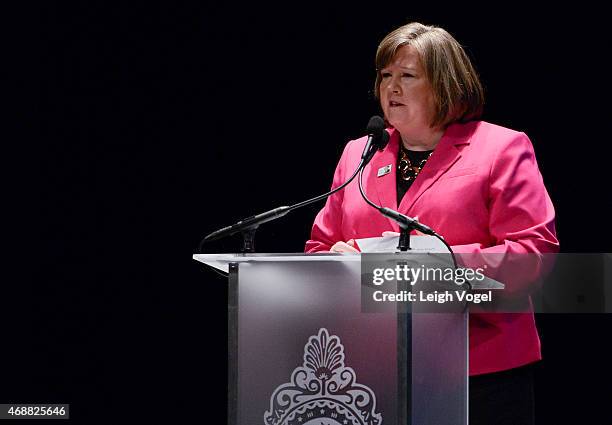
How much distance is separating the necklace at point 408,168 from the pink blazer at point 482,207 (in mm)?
28

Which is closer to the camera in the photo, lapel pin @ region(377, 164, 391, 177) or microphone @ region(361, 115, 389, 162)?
microphone @ region(361, 115, 389, 162)

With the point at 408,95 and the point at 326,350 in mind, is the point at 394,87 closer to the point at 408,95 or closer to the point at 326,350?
the point at 408,95

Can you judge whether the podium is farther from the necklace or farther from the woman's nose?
the woman's nose

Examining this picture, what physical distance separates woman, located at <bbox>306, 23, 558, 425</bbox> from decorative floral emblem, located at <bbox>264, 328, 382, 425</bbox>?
394 mm

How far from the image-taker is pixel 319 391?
1.80 m

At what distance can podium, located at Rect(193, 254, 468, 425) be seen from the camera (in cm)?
174

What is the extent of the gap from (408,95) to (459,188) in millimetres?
352

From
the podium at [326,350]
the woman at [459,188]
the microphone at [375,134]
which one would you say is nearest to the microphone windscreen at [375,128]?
the microphone at [375,134]

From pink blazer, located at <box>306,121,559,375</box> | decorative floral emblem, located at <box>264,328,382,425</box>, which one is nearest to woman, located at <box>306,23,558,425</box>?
pink blazer, located at <box>306,121,559,375</box>

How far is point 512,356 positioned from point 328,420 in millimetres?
617

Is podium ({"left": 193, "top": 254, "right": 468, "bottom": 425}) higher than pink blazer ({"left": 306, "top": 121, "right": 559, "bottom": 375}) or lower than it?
lower

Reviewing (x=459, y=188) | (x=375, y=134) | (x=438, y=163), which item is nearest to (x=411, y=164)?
(x=438, y=163)

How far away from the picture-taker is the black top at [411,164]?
2471mm

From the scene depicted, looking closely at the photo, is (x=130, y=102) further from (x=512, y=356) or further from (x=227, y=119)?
(x=512, y=356)
